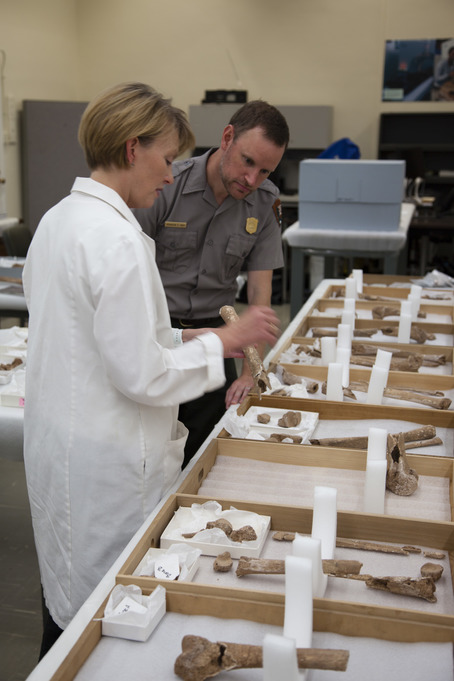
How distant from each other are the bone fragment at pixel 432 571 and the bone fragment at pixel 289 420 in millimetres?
731

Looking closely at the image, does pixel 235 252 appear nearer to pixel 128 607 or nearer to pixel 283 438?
pixel 283 438

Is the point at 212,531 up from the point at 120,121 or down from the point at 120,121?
down

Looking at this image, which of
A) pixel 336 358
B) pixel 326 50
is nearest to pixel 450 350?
pixel 336 358

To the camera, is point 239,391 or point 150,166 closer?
point 150,166

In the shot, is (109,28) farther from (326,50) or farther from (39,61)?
(326,50)

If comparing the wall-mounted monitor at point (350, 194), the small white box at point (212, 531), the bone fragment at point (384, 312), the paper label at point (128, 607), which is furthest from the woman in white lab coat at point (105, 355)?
the wall-mounted monitor at point (350, 194)

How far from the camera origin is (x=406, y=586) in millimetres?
1255

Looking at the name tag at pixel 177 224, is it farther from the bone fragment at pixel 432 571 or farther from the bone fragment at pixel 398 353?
the bone fragment at pixel 432 571

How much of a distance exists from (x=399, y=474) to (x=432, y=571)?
1.29 feet

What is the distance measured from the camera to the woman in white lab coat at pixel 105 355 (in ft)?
4.26

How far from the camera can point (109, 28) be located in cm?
909

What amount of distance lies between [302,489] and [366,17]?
812cm

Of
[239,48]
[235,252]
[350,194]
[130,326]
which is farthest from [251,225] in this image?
[239,48]

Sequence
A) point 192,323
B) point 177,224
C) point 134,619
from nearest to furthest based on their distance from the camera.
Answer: point 134,619 < point 177,224 < point 192,323
